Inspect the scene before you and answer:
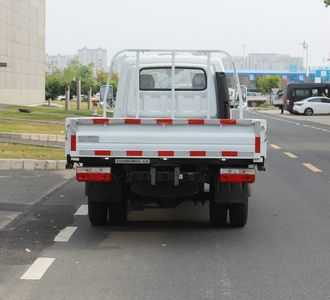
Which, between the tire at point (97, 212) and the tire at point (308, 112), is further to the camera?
the tire at point (308, 112)

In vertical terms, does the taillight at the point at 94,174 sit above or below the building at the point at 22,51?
below

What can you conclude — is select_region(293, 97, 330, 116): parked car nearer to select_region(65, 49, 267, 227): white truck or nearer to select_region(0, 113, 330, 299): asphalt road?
select_region(0, 113, 330, 299): asphalt road

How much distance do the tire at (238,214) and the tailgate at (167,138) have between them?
2.88 ft

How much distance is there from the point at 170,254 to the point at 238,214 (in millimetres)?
1617

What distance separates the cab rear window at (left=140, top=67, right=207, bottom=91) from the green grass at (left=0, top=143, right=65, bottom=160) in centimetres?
631

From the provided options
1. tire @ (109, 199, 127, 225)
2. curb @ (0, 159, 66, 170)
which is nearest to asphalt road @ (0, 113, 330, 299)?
tire @ (109, 199, 127, 225)

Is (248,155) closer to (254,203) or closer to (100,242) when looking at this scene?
(100,242)

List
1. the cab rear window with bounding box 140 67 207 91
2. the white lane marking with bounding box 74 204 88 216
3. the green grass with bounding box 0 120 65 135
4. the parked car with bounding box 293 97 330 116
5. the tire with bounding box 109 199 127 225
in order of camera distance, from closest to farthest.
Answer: the tire with bounding box 109 199 127 225, the white lane marking with bounding box 74 204 88 216, the cab rear window with bounding box 140 67 207 91, the green grass with bounding box 0 120 65 135, the parked car with bounding box 293 97 330 116

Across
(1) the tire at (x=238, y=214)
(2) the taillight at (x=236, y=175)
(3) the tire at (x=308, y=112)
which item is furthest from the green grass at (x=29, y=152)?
(3) the tire at (x=308, y=112)

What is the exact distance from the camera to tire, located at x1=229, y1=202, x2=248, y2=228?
8633 millimetres

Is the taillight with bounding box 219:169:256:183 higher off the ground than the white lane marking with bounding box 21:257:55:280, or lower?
higher

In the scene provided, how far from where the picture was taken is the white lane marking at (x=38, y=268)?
6.34m

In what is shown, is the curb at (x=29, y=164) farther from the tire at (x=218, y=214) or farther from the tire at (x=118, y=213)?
the tire at (x=218, y=214)

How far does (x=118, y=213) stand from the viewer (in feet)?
29.4
